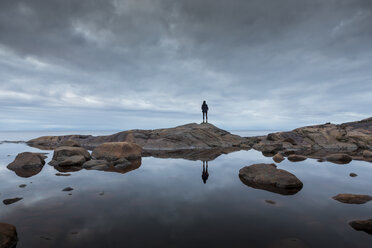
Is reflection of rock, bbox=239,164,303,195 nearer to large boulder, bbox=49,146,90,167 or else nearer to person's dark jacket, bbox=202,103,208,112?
large boulder, bbox=49,146,90,167

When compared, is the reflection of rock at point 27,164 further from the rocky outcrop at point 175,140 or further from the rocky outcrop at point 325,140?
the rocky outcrop at point 325,140

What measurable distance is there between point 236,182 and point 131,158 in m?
10.4

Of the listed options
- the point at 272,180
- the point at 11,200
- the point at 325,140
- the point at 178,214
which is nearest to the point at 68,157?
the point at 11,200

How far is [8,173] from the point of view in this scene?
35.4ft

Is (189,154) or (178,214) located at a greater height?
(189,154)

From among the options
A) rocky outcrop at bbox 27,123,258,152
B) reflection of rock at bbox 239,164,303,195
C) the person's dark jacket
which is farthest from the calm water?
the person's dark jacket

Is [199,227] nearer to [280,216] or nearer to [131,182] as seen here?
[280,216]

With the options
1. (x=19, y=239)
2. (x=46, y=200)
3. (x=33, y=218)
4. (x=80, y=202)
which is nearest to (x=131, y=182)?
(x=80, y=202)

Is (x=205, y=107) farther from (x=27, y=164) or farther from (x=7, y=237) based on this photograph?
(x=7, y=237)

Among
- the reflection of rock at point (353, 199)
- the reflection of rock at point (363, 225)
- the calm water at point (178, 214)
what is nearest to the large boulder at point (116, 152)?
the calm water at point (178, 214)

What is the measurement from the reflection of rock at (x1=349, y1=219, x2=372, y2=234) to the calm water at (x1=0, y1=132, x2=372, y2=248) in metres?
0.15

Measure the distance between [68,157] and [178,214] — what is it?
12.4 metres

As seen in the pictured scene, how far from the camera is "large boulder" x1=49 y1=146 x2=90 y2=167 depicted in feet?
43.8

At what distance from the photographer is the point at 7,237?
388cm
